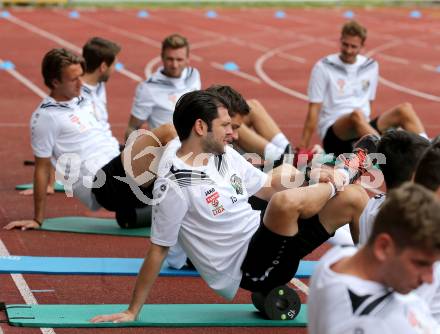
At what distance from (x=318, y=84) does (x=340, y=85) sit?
206 mm

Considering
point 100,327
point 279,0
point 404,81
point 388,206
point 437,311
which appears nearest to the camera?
point 388,206

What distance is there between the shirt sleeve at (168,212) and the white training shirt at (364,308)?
6.47ft

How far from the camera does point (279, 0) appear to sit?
89.6 feet

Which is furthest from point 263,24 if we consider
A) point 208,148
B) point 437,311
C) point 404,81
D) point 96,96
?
point 437,311

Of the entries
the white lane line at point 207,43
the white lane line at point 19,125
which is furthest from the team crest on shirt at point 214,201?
the white lane line at point 207,43

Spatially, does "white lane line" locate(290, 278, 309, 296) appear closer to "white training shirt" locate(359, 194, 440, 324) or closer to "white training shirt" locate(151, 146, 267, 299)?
A: "white training shirt" locate(151, 146, 267, 299)

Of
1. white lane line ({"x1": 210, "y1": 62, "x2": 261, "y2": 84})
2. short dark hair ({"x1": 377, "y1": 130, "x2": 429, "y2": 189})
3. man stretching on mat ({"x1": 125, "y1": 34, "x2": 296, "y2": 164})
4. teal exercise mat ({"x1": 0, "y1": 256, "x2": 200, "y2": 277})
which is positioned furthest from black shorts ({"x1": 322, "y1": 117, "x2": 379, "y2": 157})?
white lane line ({"x1": 210, "y1": 62, "x2": 261, "y2": 84})

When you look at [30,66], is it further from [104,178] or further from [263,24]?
[104,178]

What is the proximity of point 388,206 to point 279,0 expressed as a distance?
80.4 feet

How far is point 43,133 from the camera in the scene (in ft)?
24.0

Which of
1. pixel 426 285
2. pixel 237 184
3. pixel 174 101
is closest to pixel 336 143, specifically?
pixel 174 101

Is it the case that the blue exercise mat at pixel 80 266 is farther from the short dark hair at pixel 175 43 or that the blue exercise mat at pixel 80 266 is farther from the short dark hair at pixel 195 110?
the short dark hair at pixel 175 43

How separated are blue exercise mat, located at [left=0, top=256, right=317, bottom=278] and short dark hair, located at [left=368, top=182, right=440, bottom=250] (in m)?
3.15

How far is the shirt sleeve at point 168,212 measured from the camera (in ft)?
17.3
